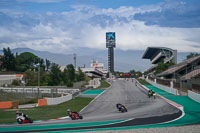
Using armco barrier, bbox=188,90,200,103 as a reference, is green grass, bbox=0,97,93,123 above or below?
below

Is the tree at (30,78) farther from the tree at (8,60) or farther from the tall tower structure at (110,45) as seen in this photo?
the tall tower structure at (110,45)

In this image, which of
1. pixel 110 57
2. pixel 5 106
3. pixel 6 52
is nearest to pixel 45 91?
pixel 5 106

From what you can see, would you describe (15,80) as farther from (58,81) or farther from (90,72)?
(90,72)

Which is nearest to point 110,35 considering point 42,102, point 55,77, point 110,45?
point 110,45

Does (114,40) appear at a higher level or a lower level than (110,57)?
higher

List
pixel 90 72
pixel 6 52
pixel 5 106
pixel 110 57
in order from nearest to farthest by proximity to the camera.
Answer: pixel 5 106 < pixel 6 52 < pixel 90 72 < pixel 110 57

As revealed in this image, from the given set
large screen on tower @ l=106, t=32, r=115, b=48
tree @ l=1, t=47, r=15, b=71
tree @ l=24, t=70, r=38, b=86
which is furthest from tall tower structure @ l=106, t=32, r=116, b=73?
tree @ l=24, t=70, r=38, b=86

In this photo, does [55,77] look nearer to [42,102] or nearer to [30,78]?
[30,78]

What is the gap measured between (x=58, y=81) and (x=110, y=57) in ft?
392

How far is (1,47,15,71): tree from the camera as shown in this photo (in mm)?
106613

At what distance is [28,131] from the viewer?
52.6ft

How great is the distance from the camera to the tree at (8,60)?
106613mm

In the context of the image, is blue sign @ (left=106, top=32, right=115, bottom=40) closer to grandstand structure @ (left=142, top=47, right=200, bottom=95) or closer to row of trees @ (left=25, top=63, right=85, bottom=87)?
grandstand structure @ (left=142, top=47, right=200, bottom=95)

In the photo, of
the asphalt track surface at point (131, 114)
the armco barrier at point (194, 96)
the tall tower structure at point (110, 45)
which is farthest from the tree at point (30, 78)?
the tall tower structure at point (110, 45)
